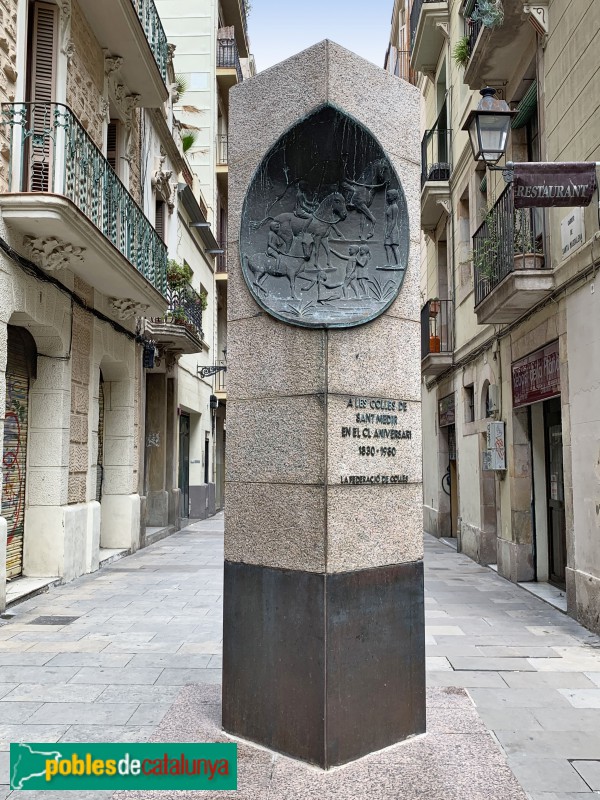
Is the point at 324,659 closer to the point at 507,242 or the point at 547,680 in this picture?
the point at 547,680

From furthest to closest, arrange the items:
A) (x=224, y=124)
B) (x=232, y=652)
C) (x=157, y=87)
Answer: (x=224, y=124), (x=157, y=87), (x=232, y=652)

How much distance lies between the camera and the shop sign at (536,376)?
8898 mm

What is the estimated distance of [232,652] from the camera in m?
4.41

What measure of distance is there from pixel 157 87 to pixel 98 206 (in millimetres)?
3808

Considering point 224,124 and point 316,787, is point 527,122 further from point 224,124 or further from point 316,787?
point 224,124

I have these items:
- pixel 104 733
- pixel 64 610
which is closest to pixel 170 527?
pixel 64 610

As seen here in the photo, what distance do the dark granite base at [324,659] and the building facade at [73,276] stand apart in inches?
173

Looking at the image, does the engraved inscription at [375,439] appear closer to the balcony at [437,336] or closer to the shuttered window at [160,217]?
the balcony at [437,336]

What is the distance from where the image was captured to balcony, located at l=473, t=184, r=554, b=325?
885 centimetres

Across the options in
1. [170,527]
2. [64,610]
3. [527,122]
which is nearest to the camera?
[64,610]

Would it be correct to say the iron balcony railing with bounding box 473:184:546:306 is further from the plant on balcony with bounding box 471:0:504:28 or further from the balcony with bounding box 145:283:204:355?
the balcony with bounding box 145:283:204:355

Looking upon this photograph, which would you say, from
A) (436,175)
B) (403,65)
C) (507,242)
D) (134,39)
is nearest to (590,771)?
(507,242)

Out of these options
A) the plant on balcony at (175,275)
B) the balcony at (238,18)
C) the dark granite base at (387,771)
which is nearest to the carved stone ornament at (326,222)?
the dark granite base at (387,771)

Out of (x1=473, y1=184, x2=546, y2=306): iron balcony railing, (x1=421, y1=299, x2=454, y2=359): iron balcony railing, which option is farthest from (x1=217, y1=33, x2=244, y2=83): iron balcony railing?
(x1=473, y1=184, x2=546, y2=306): iron balcony railing
